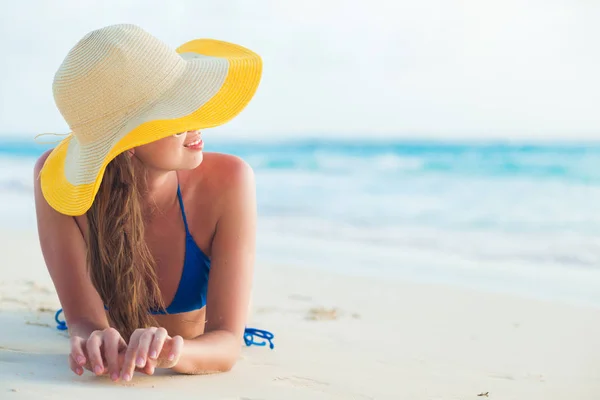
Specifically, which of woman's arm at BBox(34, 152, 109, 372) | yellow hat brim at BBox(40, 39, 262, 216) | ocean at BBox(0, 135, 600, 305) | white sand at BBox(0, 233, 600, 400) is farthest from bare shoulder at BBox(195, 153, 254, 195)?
ocean at BBox(0, 135, 600, 305)

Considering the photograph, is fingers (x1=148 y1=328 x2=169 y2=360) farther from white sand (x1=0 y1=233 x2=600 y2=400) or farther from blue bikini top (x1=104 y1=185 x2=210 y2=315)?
blue bikini top (x1=104 y1=185 x2=210 y2=315)

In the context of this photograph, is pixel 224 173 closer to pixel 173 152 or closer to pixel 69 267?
pixel 173 152

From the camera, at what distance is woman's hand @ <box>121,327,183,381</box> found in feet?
6.04

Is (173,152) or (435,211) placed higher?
(173,152)

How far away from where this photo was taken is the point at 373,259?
6145 mm

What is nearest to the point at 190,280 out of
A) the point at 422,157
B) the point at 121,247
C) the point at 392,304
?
the point at 121,247

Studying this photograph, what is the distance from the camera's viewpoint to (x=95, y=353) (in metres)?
1.91

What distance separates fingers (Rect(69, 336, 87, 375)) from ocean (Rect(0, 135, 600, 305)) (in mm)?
3529

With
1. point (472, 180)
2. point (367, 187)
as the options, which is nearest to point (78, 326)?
point (367, 187)

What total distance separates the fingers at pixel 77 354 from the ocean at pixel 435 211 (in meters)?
3.53

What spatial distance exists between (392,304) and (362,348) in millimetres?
1216

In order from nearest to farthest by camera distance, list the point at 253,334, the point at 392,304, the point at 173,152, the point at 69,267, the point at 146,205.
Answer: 1. the point at 173,152
2. the point at 69,267
3. the point at 146,205
4. the point at 253,334
5. the point at 392,304

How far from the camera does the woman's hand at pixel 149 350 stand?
184 centimetres

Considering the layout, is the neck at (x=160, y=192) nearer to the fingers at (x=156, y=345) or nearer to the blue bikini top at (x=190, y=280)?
the blue bikini top at (x=190, y=280)
